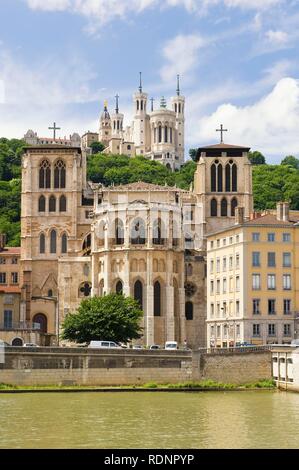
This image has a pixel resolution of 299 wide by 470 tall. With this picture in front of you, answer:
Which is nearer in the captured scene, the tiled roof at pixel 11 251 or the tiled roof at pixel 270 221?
the tiled roof at pixel 270 221

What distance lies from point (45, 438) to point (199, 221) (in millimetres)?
66825

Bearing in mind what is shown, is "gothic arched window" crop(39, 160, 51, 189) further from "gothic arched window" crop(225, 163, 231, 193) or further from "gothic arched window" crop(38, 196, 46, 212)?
"gothic arched window" crop(225, 163, 231, 193)

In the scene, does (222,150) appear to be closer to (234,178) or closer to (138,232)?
(234,178)

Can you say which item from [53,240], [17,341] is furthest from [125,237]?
[53,240]

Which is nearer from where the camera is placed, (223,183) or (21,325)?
(21,325)

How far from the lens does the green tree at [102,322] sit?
8262 cm

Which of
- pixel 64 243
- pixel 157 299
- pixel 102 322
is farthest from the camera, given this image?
pixel 64 243

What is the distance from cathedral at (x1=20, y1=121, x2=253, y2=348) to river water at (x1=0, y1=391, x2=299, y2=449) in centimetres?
2970

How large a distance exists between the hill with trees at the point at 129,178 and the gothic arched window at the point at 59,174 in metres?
11.5

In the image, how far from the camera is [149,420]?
50688 mm

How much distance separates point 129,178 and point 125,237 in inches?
3344

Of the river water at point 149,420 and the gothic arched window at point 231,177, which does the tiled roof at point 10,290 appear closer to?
the gothic arched window at point 231,177

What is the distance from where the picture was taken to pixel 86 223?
109 meters

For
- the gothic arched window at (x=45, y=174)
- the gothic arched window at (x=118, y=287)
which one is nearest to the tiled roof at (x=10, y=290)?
the gothic arched window at (x=118, y=287)
